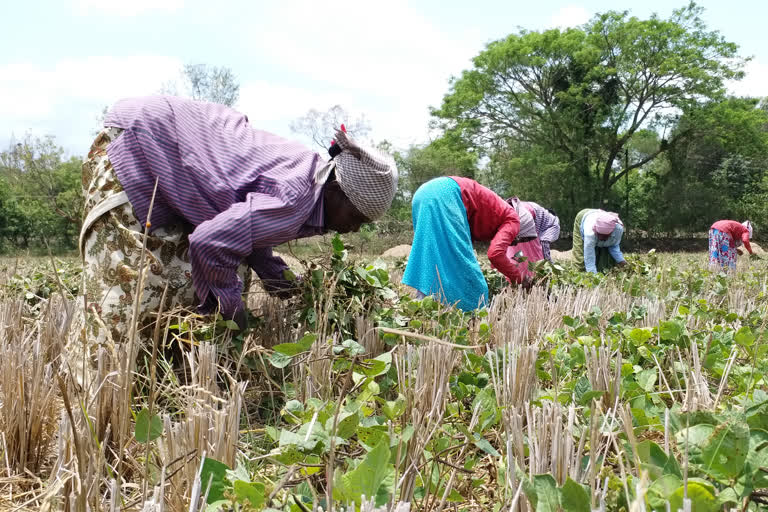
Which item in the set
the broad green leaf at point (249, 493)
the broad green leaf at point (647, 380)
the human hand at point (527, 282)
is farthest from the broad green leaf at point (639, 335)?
the human hand at point (527, 282)

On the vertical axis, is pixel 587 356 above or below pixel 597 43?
below

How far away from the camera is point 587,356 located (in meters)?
1.62

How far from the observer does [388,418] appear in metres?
1.22

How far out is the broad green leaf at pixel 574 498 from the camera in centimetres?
79

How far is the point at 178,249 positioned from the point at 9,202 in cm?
2319

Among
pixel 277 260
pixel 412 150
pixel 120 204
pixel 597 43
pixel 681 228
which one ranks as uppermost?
pixel 597 43

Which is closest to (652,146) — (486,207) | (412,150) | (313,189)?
(412,150)

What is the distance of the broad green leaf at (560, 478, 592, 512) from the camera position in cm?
79

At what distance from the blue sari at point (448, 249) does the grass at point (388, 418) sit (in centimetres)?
86

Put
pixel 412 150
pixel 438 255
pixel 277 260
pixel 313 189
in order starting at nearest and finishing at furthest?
pixel 313 189
pixel 277 260
pixel 438 255
pixel 412 150

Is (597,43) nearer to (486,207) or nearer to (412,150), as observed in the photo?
(412,150)

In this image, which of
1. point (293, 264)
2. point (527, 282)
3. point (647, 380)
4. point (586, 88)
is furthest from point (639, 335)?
point (586, 88)

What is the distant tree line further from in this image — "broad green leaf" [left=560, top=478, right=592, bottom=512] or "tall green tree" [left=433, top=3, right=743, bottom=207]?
"broad green leaf" [left=560, top=478, right=592, bottom=512]

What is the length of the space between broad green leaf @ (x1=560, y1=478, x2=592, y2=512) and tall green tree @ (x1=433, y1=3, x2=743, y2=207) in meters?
25.8
